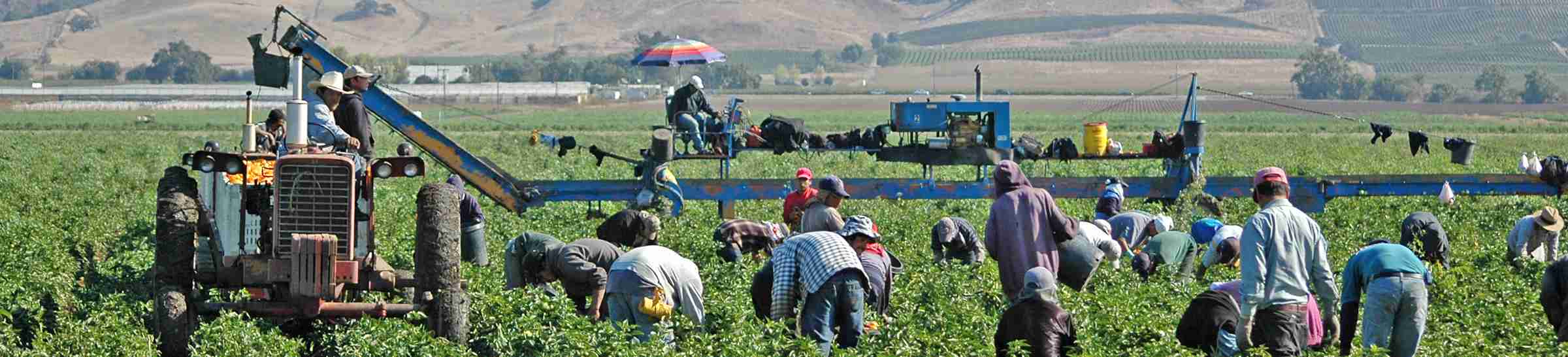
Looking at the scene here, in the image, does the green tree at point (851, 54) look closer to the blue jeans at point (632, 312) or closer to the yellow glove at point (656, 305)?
the blue jeans at point (632, 312)

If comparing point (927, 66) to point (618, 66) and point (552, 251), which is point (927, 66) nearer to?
point (618, 66)

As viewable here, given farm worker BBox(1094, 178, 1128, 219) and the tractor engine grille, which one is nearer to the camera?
the tractor engine grille

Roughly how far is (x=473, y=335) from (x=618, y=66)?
4492 inches

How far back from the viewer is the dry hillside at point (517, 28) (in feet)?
552

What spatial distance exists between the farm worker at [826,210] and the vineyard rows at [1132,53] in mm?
136150

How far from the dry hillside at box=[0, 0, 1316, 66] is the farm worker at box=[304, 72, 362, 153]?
147084mm

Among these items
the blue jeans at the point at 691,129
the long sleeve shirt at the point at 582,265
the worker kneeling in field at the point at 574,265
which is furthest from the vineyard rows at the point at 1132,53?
the long sleeve shirt at the point at 582,265

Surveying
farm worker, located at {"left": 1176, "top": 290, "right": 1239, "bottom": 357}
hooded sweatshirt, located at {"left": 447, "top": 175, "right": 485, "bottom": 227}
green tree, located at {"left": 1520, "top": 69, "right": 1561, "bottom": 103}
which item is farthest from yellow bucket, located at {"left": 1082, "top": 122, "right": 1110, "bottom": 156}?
green tree, located at {"left": 1520, "top": 69, "right": 1561, "bottom": 103}

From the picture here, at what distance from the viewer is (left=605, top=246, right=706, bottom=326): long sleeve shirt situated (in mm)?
11367

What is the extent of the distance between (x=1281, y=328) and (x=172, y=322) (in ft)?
19.4

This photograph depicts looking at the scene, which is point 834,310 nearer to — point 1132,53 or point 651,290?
point 651,290

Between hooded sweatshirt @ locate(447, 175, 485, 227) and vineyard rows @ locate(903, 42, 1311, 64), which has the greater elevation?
vineyard rows @ locate(903, 42, 1311, 64)

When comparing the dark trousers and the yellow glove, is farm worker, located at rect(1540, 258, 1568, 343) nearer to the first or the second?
the dark trousers

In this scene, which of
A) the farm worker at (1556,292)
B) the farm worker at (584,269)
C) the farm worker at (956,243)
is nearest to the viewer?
the farm worker at (1556,292)
